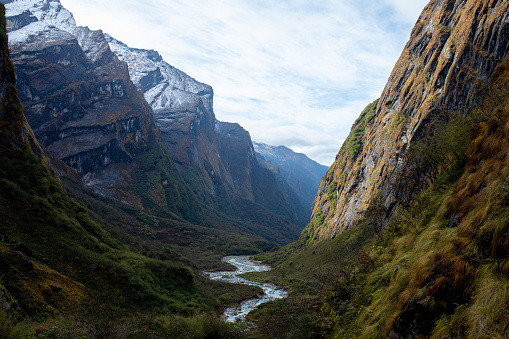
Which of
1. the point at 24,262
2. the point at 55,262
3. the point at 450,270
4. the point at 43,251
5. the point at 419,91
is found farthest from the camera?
the point at 419,91

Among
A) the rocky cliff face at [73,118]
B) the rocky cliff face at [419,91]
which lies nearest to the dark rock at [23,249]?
the rocky cliff face at [419,91]

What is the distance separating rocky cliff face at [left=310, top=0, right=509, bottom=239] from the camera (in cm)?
4794

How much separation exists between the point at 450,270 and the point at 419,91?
232 ft

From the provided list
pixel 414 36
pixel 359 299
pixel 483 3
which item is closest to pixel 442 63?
pixel 483 3

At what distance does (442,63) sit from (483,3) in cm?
1129

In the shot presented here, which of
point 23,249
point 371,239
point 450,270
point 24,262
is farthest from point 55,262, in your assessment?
point 371,239

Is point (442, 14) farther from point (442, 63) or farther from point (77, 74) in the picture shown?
point (77, 74)

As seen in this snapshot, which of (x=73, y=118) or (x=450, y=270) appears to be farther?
(x=73, y=118)

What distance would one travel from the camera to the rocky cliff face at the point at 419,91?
4794 cm

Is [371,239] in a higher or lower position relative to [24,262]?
higher

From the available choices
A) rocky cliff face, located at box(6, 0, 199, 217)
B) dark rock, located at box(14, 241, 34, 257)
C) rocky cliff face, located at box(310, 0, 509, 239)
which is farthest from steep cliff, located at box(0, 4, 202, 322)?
rocky cliff face, located at box(6, 0, 199, 217)

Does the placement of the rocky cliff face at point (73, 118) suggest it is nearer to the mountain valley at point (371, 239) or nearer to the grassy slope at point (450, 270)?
the mountain valley at point (371, 239)

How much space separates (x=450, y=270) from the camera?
743 centimetres

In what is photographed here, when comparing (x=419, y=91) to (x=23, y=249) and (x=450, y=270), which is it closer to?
(x=450, y=270)
